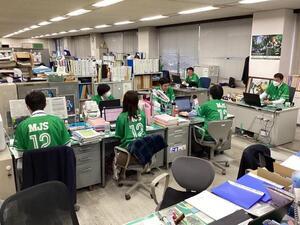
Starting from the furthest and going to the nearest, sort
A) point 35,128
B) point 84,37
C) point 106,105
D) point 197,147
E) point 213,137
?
point 84,37
point 197,147
point 106,105
point 213,137
point 35,128

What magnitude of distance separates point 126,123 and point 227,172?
5.92 ft

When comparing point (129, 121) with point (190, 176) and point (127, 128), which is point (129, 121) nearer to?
point (127, 128)

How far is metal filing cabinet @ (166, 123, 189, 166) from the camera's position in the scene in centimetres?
410

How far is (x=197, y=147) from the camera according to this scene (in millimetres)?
4723

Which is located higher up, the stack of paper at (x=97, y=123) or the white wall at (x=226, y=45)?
the white wall at (x=226, y=45)

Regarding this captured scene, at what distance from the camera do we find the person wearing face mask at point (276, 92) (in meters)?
5.44

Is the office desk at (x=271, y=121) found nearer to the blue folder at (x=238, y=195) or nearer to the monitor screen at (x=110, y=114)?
the monitor screen at (x=110, y=114)

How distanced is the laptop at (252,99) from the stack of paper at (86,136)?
10.9 ft

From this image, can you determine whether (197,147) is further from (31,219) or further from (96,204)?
(31,219)

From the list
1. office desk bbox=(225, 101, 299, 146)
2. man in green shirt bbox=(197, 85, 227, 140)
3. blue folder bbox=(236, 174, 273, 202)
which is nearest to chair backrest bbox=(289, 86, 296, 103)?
office desk bbox=(225, 101, 299, 146)

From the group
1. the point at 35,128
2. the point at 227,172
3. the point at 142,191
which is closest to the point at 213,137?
the point at 227,172

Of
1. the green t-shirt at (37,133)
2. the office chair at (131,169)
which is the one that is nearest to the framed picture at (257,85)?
the office chair at (131,169)

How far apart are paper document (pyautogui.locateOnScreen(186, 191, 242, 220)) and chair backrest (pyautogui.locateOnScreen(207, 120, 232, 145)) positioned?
1.91 meters

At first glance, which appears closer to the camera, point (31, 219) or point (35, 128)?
point (31, 219)
